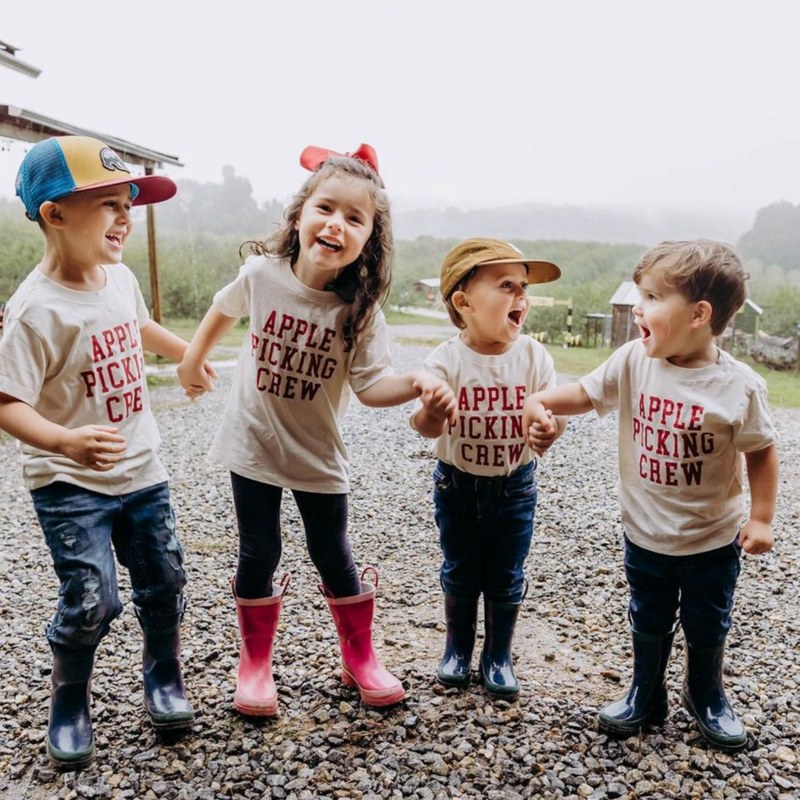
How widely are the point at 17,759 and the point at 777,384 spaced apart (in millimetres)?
9807

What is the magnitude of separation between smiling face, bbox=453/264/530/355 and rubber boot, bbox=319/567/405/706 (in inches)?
27.6

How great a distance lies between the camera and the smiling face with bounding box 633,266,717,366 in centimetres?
151

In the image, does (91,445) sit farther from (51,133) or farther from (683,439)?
(51,133)

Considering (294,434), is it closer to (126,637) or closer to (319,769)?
(319,769)

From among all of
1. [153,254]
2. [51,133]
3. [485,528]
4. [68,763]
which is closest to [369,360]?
[485,528]

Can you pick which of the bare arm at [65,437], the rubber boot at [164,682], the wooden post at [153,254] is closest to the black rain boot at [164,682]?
the rubber boot at [164,682]

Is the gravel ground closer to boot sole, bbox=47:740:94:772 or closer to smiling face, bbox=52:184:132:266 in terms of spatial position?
boot sole, bbox=47:740:94:772

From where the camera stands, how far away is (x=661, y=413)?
1575 millimetres

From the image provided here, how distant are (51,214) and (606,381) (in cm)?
127

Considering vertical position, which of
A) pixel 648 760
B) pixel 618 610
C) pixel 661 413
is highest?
pixel 661 413

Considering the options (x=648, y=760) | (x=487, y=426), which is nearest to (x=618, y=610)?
(x=648, y=760)

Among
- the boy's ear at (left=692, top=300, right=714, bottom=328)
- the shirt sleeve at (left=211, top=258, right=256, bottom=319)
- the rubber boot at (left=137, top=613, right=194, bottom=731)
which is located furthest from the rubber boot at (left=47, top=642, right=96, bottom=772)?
the boy's ear at (left=692, top=300, right=714, bottom=328)

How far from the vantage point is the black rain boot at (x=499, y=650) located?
1.89 m

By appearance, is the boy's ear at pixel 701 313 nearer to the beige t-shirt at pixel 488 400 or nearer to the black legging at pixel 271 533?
the beige t-shirt at pixel 488 400
